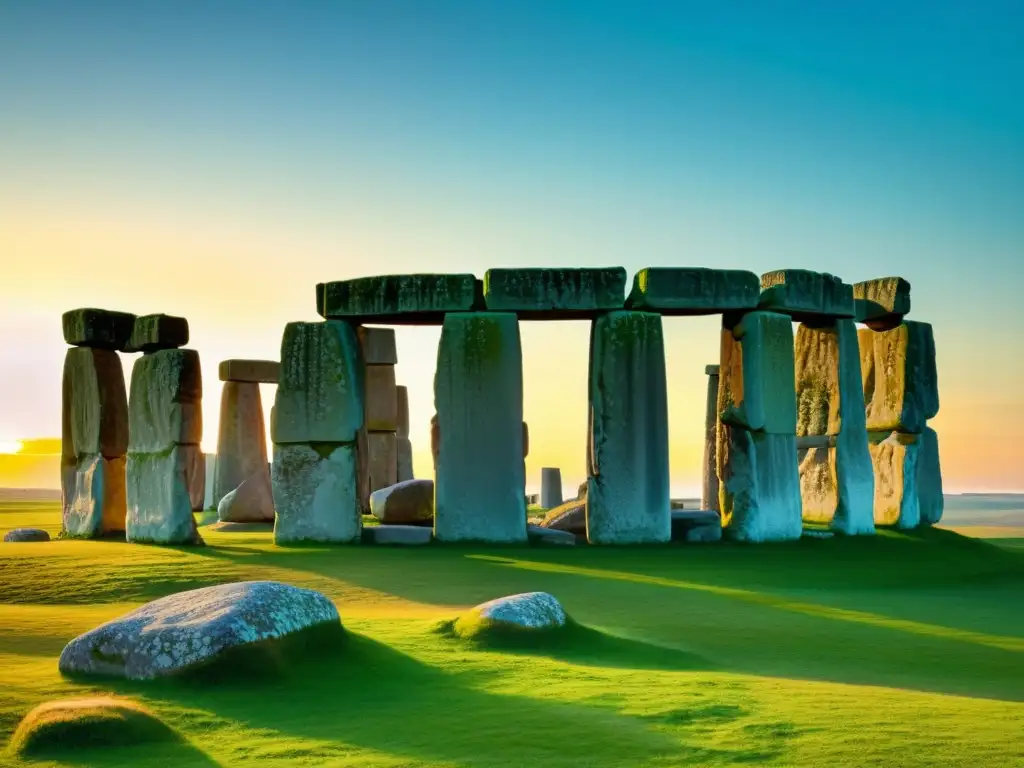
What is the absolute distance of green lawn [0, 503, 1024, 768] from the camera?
505cm

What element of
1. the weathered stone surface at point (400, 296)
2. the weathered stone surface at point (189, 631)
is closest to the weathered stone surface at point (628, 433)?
the weathered stone surface at point (400, 296)

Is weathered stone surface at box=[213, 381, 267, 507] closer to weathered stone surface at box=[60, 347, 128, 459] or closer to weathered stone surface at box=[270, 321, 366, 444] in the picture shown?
weathered stone surface at box=[60, 347, 128, 459]

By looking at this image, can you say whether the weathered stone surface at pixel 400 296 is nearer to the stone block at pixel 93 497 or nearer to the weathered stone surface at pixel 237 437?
the stone block at pixel 93 497

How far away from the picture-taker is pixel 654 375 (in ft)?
50.3

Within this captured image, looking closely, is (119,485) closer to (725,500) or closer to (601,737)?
(725,500)

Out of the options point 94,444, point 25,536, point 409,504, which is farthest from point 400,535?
point 25,536

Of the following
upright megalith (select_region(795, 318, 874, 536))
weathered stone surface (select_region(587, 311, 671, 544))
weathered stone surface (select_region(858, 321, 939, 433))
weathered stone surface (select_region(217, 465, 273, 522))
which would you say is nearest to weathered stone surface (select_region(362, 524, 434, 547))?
weathered stone surface (select_region(587, 311, 671, 544))

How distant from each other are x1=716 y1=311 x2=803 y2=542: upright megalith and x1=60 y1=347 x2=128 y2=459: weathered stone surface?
8.89 metres

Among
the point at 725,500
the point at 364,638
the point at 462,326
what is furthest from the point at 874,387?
the point at 364,638

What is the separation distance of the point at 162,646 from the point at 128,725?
1129 millimetres

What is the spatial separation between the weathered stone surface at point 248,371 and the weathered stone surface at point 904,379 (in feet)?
43.4

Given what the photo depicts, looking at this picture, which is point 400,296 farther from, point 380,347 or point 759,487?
point 380,347

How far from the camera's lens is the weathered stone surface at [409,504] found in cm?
1805

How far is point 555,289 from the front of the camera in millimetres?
15406
